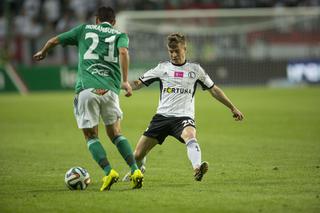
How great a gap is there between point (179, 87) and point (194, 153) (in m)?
0.96

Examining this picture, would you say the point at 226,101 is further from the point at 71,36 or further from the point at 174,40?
the point at 71,36

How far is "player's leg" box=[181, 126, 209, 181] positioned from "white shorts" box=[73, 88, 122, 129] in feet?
3.13

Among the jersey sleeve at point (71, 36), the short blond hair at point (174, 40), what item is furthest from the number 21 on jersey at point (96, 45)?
the short blond hair at point (174, 40)

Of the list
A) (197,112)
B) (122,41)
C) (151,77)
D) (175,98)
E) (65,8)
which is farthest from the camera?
(65,8)

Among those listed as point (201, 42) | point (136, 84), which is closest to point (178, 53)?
point (136, 84)

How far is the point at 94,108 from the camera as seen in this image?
9.15m

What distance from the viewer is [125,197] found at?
8.55m

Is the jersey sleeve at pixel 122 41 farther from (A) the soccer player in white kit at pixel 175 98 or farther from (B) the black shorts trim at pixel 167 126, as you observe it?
(B) the black shorts trim at pixel 167 126

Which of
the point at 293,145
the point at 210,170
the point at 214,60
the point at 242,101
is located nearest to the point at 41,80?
the point at 214,60

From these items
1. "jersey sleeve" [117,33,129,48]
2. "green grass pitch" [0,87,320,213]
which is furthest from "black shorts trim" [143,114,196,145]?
"jersey sleeve" [117,33,129,48]

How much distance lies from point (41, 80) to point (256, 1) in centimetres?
1017

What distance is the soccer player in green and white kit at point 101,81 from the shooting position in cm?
912

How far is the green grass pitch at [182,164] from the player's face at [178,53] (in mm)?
1535

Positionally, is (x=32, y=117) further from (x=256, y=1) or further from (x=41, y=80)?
(x=256, y=1)
